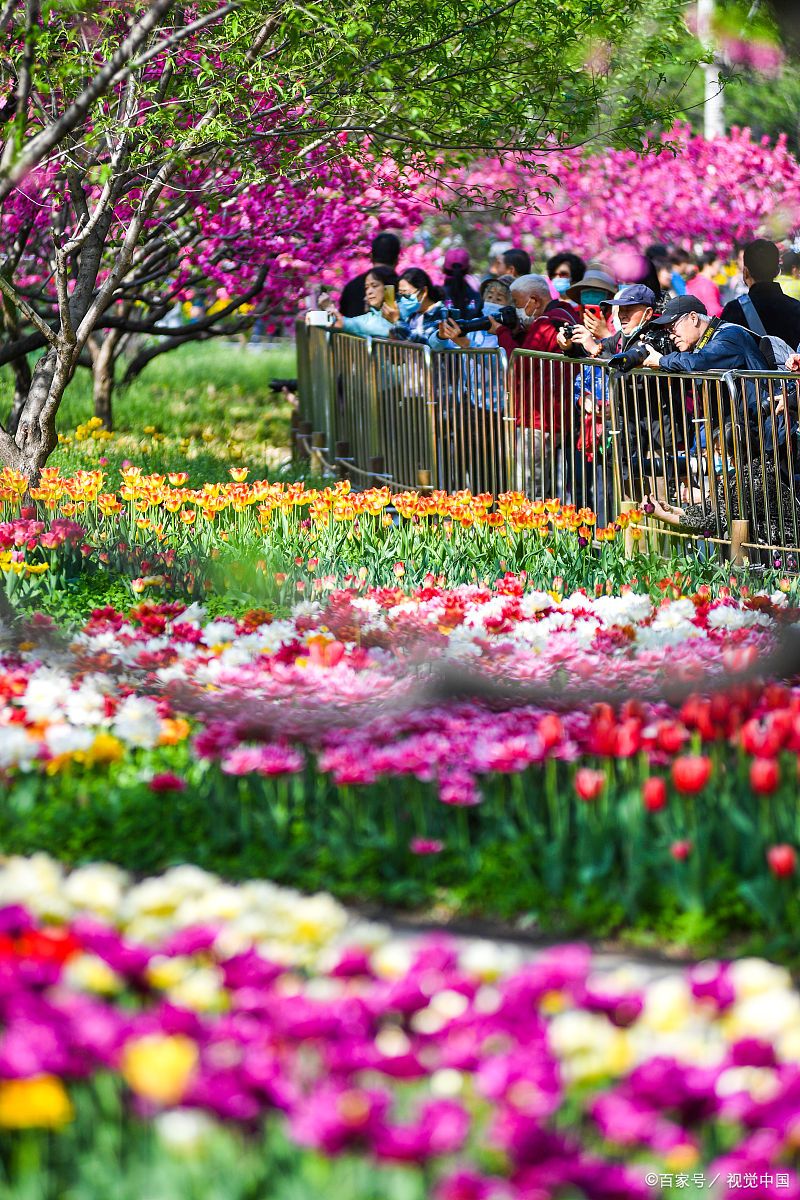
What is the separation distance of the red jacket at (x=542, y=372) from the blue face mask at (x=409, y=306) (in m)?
2.08

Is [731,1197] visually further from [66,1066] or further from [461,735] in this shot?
[461,735]

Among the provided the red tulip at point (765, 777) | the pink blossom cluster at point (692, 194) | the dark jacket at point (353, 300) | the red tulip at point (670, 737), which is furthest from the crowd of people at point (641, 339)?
the pink blossom cluster at point (692, 194)

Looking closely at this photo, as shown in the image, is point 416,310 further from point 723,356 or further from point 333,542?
point 333,542

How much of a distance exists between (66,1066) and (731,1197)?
109 cm

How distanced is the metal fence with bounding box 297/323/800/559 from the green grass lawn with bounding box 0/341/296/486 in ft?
4.34

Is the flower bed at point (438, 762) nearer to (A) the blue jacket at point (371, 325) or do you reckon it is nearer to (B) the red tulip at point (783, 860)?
(B) the red tulip at point (783, 860)

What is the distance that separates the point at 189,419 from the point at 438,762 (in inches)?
548

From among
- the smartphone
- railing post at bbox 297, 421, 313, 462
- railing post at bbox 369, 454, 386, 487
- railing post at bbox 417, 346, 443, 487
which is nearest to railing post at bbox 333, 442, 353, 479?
railing post at bbox 369, 454, 386, 487

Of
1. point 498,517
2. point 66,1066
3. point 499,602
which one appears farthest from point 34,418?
point 66,1066

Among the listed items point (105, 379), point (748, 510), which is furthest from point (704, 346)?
point (105, 379)

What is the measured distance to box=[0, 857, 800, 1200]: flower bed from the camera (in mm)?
2402

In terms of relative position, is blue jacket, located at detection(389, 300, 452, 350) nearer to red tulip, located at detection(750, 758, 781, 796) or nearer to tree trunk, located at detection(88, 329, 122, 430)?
tree trunk, located at detection(88, 329, 122, 430)

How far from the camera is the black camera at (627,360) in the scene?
28.6 feet

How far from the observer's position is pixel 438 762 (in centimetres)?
449
